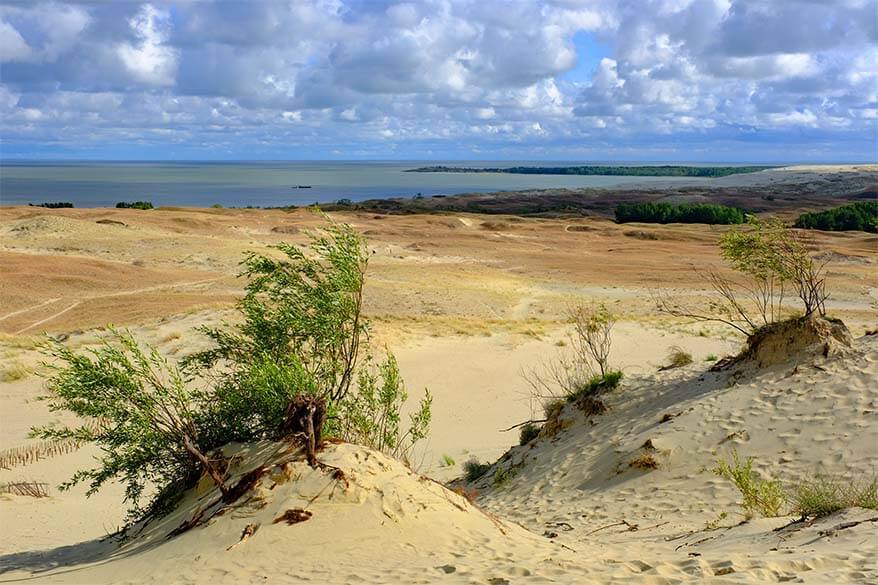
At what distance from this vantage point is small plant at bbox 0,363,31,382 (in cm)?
2047

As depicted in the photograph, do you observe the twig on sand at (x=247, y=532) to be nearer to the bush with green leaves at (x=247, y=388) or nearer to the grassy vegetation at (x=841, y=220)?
the bush with green leaves at (x=247, y=388)

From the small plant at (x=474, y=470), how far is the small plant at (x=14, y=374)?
12.2m

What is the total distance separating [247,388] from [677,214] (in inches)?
2542

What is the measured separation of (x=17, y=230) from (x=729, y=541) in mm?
45555

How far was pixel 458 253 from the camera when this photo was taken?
47.4 meters

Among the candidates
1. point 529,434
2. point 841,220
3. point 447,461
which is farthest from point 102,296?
point 841,220

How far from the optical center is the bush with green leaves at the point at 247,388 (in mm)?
9031

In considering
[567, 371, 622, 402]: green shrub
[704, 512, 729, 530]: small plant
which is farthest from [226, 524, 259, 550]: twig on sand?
[567, 371, 622, 402]: green shrub

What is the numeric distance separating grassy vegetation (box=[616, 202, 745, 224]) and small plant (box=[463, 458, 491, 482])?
5483 cm

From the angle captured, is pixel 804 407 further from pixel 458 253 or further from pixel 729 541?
pixel 458 253

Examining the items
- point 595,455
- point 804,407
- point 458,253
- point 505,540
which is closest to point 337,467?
point 505,540

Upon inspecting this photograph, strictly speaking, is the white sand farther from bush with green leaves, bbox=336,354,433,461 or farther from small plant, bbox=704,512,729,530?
bush with green leaves, bbox=336,354,433,461

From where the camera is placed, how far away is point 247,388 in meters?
9.51

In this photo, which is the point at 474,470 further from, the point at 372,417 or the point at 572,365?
the point at 572,365
